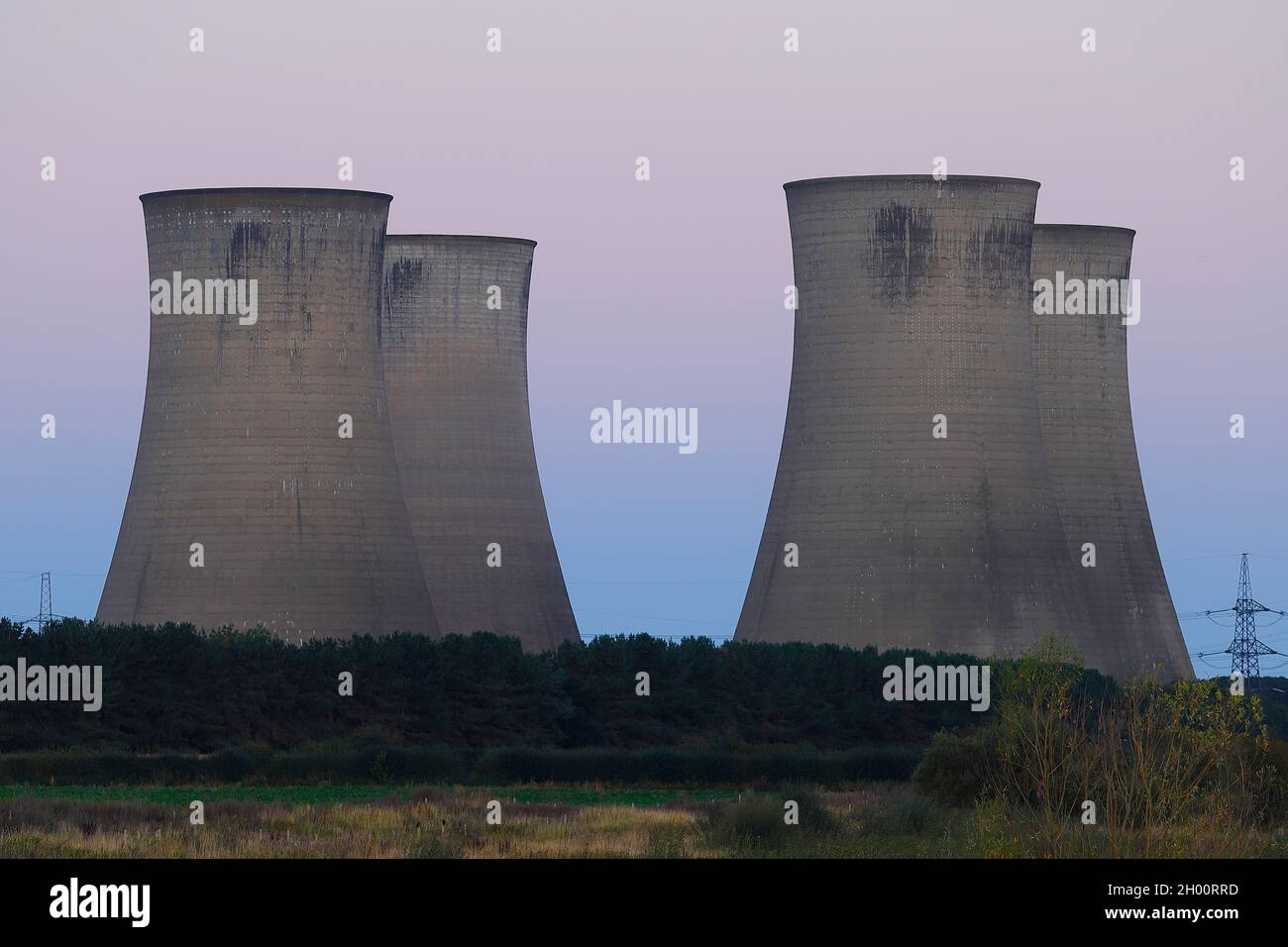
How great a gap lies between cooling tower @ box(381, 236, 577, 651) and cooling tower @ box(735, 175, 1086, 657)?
6.43 m

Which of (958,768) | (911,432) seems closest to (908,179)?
(911,432)

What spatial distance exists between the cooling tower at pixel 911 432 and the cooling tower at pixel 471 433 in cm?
643

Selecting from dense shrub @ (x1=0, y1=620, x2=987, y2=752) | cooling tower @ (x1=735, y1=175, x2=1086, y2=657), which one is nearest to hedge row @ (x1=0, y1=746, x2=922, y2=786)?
dense shrub @ (x1=0, y1=620, x2=987, y2=752)

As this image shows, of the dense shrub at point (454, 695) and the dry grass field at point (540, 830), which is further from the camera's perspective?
the dense shrub at point (454, 695)

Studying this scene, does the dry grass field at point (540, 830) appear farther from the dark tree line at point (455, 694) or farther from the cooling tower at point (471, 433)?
the cooling tower at point (471, 433)

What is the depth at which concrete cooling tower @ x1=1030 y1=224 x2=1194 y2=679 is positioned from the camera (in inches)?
1863

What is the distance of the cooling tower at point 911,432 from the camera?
40906mm

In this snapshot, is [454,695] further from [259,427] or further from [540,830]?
[540,830]

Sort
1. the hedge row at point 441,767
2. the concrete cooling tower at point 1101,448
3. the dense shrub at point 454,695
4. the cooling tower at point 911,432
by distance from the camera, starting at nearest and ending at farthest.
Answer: the hedge row at point 441,767 → the dense shrub at point 454,695 → the cooling tower at point 911,432 → the concrete cooling tower at point 1101,448

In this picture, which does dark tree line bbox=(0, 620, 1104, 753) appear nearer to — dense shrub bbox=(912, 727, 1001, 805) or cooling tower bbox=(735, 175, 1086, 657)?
cooling tower bbox=(735, 175, 1086, 657)

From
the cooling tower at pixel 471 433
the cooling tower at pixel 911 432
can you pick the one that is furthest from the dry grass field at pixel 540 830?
the cooling tower at pixel 471 433
